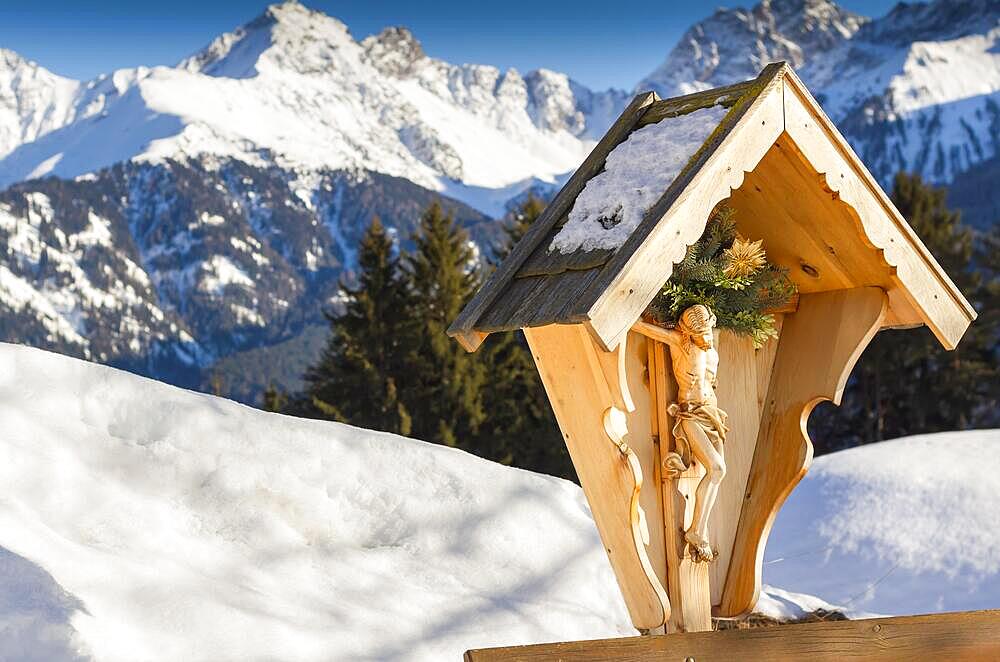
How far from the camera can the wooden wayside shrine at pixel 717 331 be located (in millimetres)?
3428

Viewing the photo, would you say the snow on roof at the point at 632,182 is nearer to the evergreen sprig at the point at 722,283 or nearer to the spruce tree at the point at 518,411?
the evergreen sprig at the point at 722,283

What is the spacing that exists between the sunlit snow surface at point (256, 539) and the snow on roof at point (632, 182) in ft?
7.08

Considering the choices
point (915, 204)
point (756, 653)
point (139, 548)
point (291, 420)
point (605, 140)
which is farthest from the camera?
point (915, 204)

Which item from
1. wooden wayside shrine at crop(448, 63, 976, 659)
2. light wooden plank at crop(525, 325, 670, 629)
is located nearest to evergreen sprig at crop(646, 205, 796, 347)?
wooden wayside shrine at crop(448, 63, 976, 659)

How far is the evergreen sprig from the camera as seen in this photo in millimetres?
3793

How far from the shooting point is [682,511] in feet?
12.6

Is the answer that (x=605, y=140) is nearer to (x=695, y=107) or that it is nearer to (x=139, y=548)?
(x=695, y=107)

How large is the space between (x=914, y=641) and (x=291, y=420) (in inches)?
141

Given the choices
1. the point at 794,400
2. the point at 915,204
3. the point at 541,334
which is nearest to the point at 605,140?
the point at 541,334

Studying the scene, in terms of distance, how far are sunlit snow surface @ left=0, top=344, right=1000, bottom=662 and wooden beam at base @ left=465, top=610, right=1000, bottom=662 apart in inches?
59.9

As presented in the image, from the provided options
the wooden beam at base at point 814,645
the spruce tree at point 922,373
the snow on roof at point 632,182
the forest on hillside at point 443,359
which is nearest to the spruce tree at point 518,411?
the forest on hillside at point 443,359

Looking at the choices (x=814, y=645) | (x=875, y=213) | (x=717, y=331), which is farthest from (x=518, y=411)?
(x=814, y=645)

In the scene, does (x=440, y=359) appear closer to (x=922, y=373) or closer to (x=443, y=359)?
(x=443, y=359)

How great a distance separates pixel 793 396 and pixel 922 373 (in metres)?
26.2
